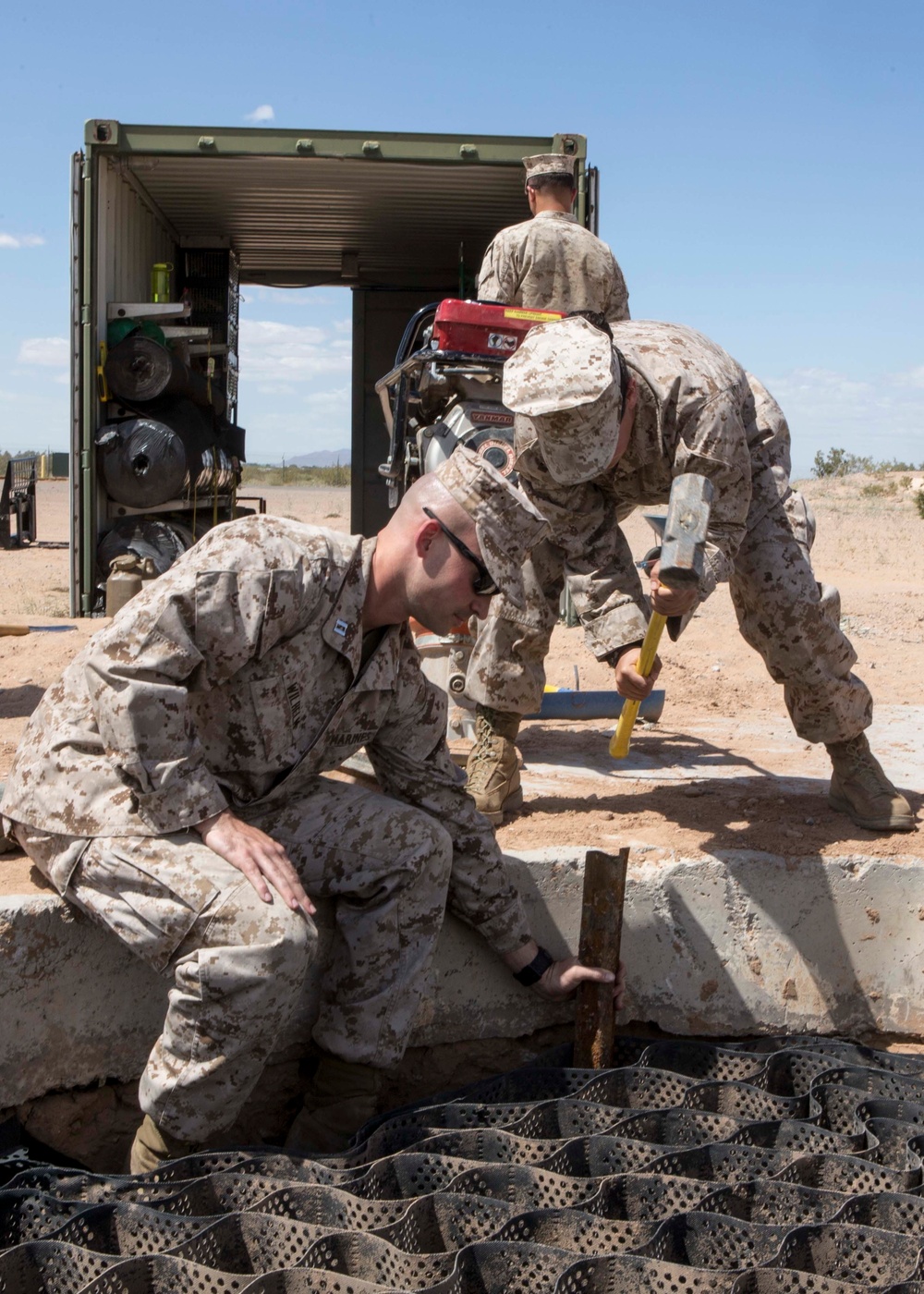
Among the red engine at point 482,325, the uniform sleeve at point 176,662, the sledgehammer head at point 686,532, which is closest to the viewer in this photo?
the uniform sleeve at point 176,662

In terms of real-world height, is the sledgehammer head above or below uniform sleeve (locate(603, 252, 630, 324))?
below

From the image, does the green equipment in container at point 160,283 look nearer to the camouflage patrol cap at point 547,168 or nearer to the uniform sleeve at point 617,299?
the camouflage patrol cap at point 547,168

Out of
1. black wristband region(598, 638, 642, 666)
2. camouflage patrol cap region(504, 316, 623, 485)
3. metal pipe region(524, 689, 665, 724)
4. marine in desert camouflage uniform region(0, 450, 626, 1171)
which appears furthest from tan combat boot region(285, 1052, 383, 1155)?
metal pipe region(524, 689, 665, 724)

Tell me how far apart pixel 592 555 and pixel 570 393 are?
27.5 inches

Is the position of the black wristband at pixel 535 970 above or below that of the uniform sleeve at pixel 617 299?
below

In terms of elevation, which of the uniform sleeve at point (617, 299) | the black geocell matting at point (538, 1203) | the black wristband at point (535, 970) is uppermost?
the uniform sleeve at point (617, 299)

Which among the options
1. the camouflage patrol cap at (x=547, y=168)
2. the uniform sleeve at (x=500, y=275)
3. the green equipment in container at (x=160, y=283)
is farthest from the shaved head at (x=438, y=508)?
the green equipment in container at (x=160, y=283)

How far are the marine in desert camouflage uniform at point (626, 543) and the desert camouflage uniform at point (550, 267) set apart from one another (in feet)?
6.63

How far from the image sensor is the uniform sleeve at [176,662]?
2.35m

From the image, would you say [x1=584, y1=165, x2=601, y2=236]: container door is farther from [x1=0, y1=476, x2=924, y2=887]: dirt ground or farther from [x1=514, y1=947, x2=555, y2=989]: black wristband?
[x1=514, y1=947, x2=555, y2=989]: black wristband

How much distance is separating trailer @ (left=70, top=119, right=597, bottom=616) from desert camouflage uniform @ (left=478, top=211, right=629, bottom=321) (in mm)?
1933

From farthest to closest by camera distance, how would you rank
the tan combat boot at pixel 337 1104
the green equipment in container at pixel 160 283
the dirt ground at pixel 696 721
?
the green equipment in container at pixel 160 283, the dirt ground at pixel 696 721, the tan combat boot at pixel 337 1104

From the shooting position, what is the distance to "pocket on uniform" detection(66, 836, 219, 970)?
7.77 ft

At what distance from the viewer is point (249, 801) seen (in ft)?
8.96
